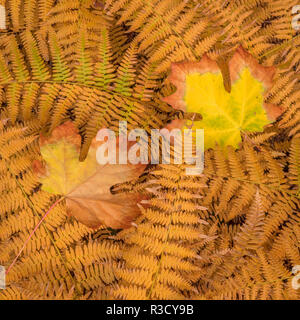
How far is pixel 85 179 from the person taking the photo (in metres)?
1.80

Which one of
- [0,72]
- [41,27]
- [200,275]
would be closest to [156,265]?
[200,275]

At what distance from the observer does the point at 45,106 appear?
6.23 feet

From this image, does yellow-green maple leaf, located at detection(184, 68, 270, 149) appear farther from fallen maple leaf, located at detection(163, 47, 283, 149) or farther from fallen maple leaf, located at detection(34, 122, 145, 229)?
fallen maple leaf, located at detection(34, 122, 145, 229)

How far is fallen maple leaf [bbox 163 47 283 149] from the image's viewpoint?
1.78m

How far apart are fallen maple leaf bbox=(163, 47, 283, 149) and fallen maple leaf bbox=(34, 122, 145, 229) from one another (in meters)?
0.46

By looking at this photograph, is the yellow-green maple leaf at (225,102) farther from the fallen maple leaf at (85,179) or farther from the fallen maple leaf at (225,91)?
the fallen maple leaf at (85,179)

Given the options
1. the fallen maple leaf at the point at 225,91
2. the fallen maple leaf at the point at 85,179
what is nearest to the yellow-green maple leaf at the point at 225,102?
the fallen maple leaf at the point at 225,91

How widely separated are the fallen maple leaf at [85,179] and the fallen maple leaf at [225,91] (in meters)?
0.46

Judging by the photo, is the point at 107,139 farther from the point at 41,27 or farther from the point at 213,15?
the point at 213,15

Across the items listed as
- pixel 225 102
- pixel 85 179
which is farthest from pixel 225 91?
pixel 85 179

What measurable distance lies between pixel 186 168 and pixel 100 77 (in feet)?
2.54

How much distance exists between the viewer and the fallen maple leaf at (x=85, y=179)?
180 cm

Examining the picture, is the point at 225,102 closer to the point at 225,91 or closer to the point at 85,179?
the point at 225,91

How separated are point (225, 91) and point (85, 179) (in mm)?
910
